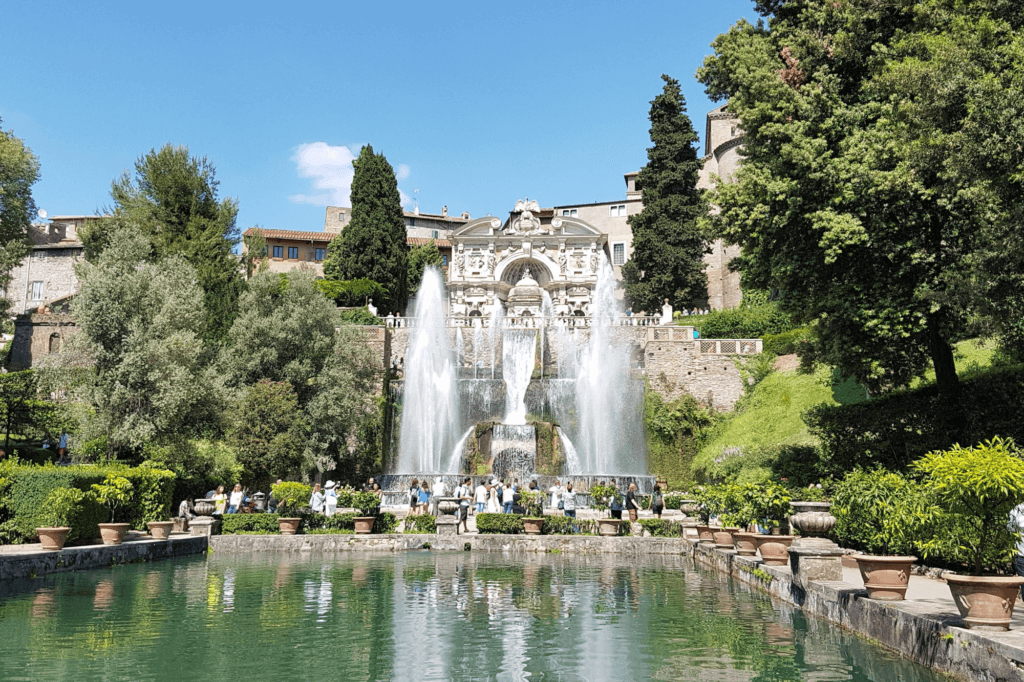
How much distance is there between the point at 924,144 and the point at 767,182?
358 centimetres

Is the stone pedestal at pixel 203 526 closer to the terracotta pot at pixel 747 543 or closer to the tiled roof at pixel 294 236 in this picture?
the terracotta pot at pixel 747 543

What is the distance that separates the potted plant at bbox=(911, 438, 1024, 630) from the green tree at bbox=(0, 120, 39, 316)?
31042 millimetres

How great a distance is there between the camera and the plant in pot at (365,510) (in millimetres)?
17359

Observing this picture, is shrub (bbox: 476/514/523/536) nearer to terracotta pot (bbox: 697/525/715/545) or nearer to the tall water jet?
terracotta pot (bbox: 697/525/715/545)

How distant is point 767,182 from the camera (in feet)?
49.9

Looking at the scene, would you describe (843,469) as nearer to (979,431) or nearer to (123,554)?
(979,431)

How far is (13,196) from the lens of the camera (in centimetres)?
3000

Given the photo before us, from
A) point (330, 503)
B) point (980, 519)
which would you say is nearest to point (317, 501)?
point (330, 503)

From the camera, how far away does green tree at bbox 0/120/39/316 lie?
29.1m

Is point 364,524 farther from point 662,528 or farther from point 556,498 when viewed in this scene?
point 662,528

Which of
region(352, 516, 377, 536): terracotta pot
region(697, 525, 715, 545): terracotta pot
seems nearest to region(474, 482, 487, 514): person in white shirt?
region(352, 516, 377, 536): terracotta pot

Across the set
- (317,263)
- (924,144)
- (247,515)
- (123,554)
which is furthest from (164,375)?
(317,263)

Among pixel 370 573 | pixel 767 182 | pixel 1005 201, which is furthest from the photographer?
pixel 767 182

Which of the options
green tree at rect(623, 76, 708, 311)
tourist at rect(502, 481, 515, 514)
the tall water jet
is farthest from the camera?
green tree at rect(623, 76, 708, 311)
